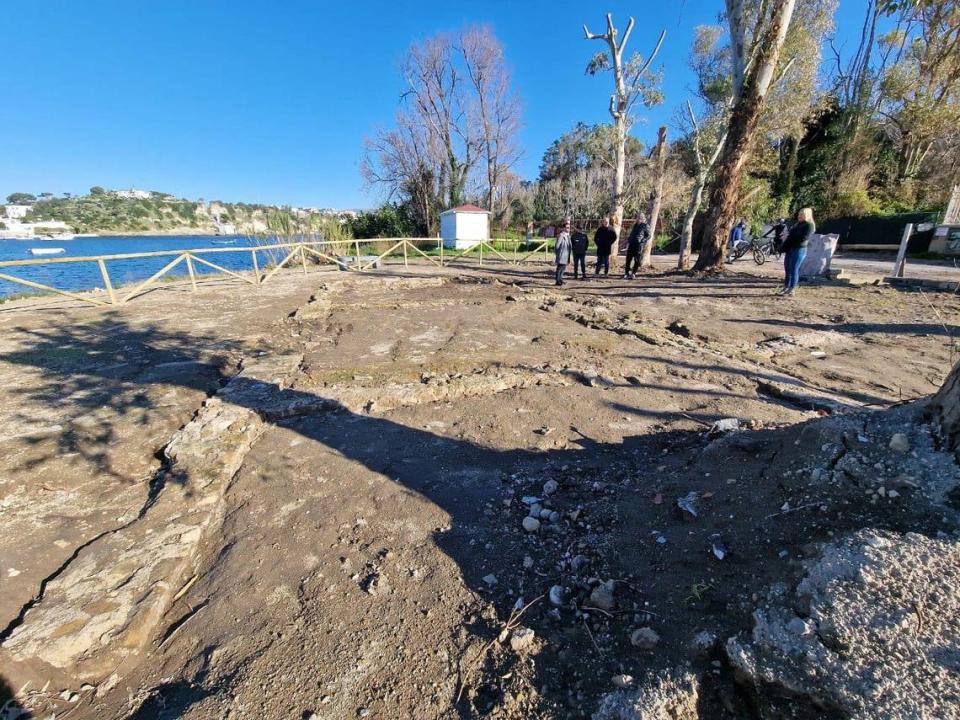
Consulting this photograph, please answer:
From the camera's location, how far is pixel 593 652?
168 cm

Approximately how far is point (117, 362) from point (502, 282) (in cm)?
886

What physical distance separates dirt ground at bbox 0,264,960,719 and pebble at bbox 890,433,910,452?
4 centimetres

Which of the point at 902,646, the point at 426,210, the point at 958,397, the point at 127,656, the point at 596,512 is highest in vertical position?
the point at 426,210

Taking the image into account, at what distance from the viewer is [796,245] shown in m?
8.46

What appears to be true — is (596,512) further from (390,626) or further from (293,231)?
(293,231)

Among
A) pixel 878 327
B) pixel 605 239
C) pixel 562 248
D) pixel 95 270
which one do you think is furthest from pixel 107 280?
pixel 95 270

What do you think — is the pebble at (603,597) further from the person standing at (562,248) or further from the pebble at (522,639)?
the person standing at (562,248)

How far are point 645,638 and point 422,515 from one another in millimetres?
1425

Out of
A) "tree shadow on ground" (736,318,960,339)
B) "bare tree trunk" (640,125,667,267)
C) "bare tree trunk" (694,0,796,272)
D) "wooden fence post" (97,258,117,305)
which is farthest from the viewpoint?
"bare tree trunk" (640,125,667,267)

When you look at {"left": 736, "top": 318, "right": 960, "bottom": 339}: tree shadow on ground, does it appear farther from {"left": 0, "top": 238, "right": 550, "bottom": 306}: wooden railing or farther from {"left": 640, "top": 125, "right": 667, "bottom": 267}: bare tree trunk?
{"left": 0, "top": 238, "right": 550, "bottom": 306}: wooden railing

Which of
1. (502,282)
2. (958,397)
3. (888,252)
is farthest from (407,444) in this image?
(888,252)

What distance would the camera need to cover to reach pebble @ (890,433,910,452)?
180cm

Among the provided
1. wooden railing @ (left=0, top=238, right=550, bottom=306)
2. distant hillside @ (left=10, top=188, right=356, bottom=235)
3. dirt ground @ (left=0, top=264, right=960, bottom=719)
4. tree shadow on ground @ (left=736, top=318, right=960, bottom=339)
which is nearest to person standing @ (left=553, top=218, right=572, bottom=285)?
tree shadow on ground @ (left=736, top=318, right=960, bottom=339)

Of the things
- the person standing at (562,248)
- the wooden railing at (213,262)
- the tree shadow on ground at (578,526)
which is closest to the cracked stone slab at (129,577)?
the tree shadow on ground at (578,526)
